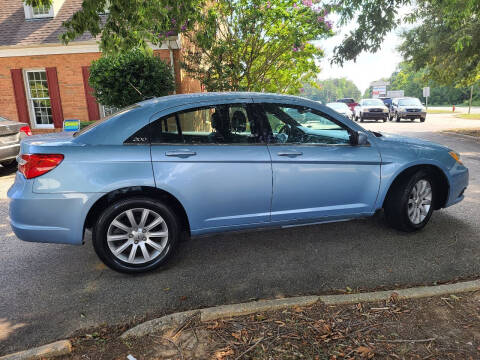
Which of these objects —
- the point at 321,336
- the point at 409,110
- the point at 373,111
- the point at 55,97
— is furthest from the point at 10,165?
the point at 409,110

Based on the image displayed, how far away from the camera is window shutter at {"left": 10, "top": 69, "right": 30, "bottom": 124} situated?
14.5m

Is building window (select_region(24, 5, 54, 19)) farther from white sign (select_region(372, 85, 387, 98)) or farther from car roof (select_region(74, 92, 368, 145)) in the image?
white sign (select_region(372, 85, 387, 98))

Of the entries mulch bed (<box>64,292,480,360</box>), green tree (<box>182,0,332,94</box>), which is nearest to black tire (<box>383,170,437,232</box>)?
mulch bed (<box>64,292,480,360</box>)

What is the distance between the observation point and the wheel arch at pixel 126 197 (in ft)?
11.5

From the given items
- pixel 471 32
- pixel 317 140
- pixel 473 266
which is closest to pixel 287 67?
pixel 471 32

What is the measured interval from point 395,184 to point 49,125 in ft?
47.2

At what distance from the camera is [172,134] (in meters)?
3.66

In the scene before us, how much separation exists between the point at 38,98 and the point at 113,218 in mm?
13828

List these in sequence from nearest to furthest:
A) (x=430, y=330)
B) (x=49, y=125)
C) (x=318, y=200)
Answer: (x=430, y=330)
(x=318, y=200)
(x=49, y=125)

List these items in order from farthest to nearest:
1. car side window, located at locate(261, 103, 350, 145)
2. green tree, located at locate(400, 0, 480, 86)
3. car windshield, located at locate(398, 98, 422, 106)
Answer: car windshield, located at locate(398, 98, 422, 106) → green tree, located at locate(400, 0, 480, 86) → car side window, located at locate(261, 103, 350, 145)

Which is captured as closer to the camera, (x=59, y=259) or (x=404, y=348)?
(x=404, y=348)

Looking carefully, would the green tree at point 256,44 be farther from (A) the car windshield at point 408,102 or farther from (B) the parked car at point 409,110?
(A) the car windshield at point 408,102

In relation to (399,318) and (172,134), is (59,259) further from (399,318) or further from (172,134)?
(399,318)

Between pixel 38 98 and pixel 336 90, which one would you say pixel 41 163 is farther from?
pixel 336 90
